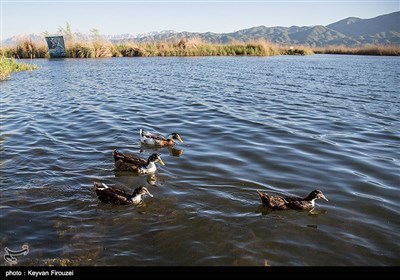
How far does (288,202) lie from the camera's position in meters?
7.42

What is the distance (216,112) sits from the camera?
16.4 meters

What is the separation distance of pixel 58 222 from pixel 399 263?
602cm

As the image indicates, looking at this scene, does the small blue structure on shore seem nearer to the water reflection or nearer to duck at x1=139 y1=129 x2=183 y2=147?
duck at x1=139 y1=129 x2=183 y2=147

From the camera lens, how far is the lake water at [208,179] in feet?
20.0

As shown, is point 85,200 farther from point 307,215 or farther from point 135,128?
point 135,128

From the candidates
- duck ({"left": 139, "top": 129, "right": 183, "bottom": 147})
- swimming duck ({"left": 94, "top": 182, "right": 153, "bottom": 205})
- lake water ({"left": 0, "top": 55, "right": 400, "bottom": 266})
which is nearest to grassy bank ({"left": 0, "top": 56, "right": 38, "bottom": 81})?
lake water ({"left": 0, "top": 55, "right": 400, "bottom": 266})

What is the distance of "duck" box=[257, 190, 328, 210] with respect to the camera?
7.29m

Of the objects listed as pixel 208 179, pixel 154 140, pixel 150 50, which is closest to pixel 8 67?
pixel 150 50

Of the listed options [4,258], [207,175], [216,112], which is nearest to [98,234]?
[4,258]

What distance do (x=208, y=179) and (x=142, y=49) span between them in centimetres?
4163

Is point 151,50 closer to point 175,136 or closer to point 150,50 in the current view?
point 150,50

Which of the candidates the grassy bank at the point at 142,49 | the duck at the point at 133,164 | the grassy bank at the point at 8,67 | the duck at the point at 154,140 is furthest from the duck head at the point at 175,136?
the grassy bank at the point at 142,49

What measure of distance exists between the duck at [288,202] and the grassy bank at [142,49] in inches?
1576
